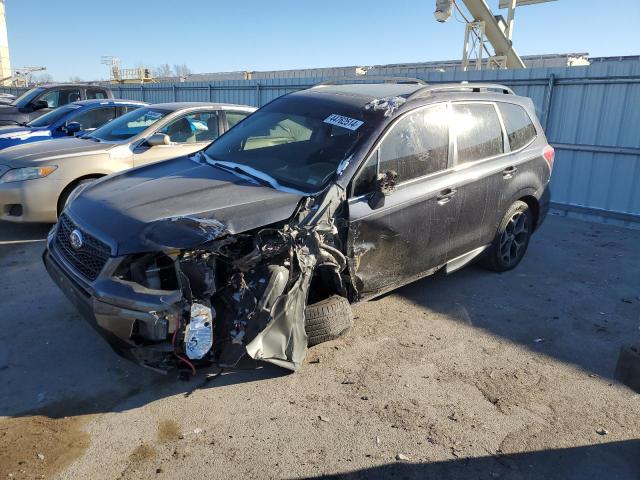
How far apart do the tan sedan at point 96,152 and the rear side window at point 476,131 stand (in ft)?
11.7

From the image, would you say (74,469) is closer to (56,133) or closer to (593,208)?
(56,133)

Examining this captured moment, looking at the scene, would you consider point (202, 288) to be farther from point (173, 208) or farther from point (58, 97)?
point (58, 97)

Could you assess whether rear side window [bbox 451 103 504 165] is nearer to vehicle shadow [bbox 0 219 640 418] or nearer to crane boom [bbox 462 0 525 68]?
vehicle shadow [bbox 0 219 640 418]

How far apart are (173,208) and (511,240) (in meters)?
3.70

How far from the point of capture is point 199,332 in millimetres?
2889

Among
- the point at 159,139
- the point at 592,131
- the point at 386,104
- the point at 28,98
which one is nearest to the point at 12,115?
the point at 28,98

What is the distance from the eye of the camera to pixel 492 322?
4355mm

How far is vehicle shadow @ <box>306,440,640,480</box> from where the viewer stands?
2.58 metres

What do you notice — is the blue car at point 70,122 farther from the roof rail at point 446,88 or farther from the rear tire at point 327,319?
the rear tire at point 327,319

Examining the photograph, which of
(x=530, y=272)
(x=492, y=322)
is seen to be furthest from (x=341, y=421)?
(x=530, y=272)

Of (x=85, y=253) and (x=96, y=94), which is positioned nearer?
(x=85, y=253)

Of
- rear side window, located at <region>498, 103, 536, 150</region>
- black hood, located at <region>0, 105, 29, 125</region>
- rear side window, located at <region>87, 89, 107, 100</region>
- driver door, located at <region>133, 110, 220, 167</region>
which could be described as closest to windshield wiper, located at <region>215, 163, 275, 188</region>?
driver door, located at <region>133, 110, 220, 167</region>

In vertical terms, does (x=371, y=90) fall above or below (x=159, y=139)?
above

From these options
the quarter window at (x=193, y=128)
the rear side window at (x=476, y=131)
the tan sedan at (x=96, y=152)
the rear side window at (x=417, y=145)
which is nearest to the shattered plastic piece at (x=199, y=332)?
the rear side window at (x=417, y=145)
